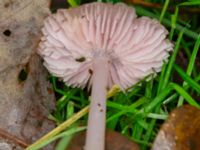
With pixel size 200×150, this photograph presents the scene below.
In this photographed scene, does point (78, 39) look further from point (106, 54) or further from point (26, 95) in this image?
point (26, 95)

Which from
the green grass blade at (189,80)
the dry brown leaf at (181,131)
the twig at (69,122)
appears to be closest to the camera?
the dry brown leaf at (181,131)

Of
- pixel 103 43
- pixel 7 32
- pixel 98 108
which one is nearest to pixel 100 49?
pixel 103 43

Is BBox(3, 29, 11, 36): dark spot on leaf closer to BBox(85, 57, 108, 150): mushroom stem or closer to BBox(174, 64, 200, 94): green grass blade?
Answer: BBox(85, 57, 108, 150): mushroom stem

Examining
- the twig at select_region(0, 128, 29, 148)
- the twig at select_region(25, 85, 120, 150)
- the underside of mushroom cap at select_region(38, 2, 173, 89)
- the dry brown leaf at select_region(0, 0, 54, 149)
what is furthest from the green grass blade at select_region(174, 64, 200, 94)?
the twig at select_region(0, 128, 29, 148)

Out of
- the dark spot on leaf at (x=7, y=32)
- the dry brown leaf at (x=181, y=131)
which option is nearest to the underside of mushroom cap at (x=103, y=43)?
the dark spot on leaf at (x=7, y=32)

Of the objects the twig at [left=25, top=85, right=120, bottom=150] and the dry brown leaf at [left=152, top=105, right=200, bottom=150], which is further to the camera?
the twig at [left=25, top=85, right=120, bottom=150]

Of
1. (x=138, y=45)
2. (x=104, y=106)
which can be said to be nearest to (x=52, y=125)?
(x=104, y=106)

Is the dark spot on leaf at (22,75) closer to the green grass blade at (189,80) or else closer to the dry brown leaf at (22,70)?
the dry brown leaf at (22,70)
